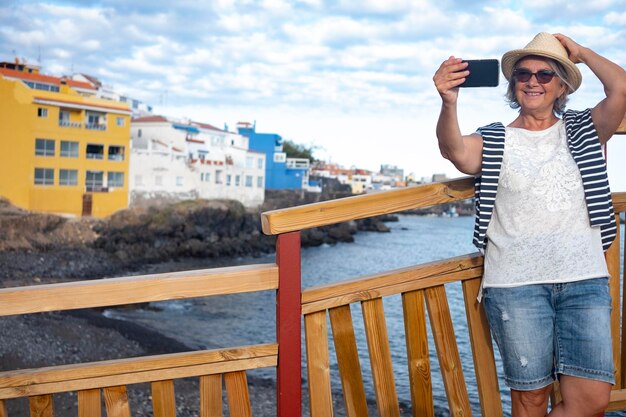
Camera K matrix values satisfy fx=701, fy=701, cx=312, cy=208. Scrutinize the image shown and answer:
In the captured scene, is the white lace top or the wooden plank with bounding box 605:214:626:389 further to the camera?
the wooden plank with bounding box 605:214:626:389

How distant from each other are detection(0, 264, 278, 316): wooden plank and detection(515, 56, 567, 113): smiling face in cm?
113

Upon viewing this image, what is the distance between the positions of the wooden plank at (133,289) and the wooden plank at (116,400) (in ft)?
0.99

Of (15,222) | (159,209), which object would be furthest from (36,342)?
(159,209)

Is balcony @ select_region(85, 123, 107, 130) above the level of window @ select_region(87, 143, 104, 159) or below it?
above

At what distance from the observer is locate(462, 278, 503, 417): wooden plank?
284 centimetres

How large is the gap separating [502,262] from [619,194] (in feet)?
2.75

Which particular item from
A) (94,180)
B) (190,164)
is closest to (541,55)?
(94,180)

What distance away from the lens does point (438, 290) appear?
2.80 meters

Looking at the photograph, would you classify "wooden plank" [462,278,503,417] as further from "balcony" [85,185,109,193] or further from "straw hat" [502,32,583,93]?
"balcony" [85,185,109,193]

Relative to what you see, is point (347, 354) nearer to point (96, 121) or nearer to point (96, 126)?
point (96, 126)

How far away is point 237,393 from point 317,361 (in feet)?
1.06

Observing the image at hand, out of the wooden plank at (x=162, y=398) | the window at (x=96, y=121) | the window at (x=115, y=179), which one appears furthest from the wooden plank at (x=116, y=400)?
the window at (x=115, y=179)

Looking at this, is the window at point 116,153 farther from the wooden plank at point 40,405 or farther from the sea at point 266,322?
the wooden plank at point 40,405

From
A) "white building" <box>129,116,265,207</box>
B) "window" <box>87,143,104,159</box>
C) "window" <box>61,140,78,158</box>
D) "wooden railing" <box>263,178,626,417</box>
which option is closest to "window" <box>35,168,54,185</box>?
"window" <box>61,140,78,158</box>
